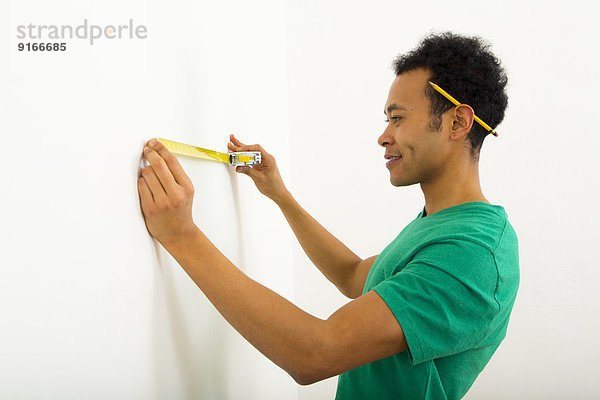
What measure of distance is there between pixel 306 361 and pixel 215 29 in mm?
719

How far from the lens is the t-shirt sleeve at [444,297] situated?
2.52 feet

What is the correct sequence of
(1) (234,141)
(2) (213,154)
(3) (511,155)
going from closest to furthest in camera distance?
(2) (213,154) < (1) (234,141) < (3) (511,155)

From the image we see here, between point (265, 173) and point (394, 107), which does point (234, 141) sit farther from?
point (394, 107)

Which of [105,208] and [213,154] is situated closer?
[105,208]

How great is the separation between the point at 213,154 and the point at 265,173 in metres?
0.26

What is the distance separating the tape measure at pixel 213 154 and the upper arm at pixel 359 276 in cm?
41

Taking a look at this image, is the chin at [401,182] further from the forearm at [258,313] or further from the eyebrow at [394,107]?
the forearm at [258,313]

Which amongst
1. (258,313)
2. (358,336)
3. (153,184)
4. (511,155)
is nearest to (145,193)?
(153,184)

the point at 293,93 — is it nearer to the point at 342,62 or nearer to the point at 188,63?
the point at 342,62

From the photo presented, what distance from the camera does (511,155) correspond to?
69.2 inches

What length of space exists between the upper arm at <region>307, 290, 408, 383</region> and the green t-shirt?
2 cm

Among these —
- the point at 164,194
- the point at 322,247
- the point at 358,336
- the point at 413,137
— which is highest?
the point at 413,137

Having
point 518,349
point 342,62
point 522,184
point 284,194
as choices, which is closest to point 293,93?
point 342,62

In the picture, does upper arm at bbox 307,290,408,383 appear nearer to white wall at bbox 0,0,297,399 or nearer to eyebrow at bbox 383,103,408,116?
white wall at bbox 0,0,297,399
